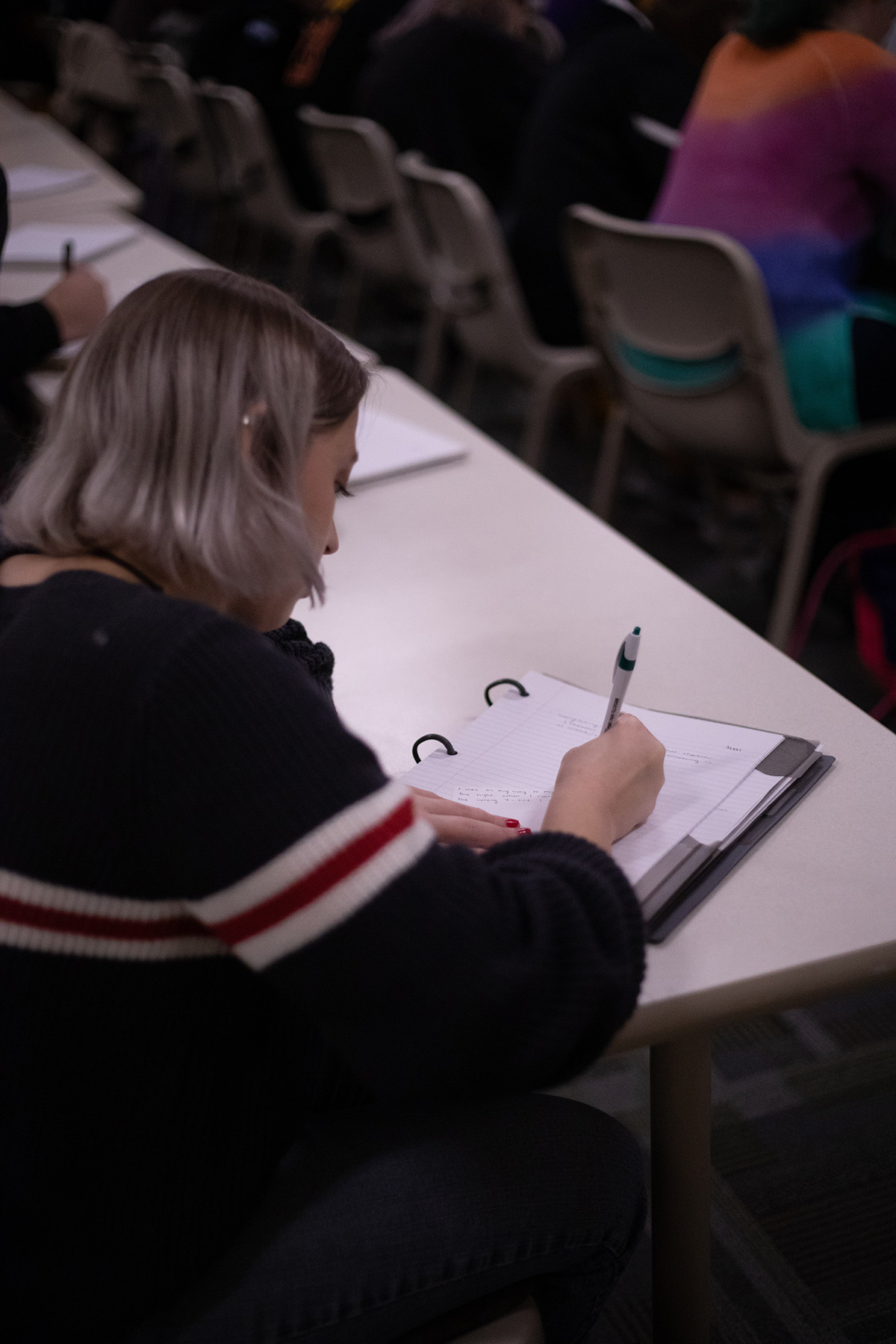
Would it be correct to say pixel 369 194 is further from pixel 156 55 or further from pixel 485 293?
pixel 156 55

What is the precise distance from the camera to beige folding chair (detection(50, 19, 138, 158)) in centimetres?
483

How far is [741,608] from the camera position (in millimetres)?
2395

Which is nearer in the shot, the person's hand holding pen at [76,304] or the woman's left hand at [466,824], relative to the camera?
the woman's left hand at [466,824]

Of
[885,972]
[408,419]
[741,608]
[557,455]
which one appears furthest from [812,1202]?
[557,455]

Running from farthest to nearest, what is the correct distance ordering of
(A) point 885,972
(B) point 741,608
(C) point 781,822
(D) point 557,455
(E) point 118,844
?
1. (D) point 557,455
2. (B) point 741,608
3. (C) point 781,822
4. (A) point 885,972
5. (E) point 118,844

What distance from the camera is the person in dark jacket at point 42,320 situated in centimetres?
160

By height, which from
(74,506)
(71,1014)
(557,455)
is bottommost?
(557,455)

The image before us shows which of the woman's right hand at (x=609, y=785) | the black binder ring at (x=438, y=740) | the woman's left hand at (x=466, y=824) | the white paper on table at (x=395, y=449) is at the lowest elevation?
the white paper on table at (x=395, y=449)

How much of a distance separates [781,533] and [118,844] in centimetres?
209

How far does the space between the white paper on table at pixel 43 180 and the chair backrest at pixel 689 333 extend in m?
1.45

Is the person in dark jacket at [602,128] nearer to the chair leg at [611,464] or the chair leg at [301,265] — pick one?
the chair leg at [611,464]

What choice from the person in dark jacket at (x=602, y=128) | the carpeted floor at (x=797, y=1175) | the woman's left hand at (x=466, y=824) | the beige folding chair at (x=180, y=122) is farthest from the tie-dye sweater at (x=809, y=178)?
the beige folding chair at (x=180, y=122)

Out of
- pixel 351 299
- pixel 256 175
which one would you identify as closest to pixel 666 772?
pixel 351 299

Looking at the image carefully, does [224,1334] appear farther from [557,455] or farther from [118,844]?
[557,455]
